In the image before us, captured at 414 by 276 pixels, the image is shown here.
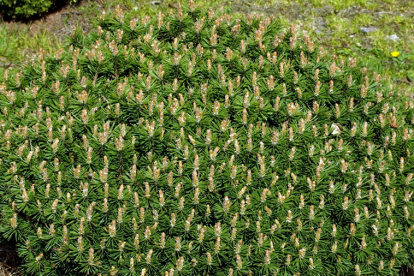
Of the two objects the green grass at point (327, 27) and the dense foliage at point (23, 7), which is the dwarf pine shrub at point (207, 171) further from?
the dense foliage at point (23, 7)

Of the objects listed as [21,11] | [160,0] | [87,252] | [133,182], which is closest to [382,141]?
[133,182]

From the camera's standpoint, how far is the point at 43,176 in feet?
10.5

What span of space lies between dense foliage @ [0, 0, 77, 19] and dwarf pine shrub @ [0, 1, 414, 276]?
9.39ft

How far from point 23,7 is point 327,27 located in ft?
13.4

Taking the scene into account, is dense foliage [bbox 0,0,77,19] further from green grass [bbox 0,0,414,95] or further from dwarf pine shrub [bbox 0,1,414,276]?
dwarf pine shrub [bbox 0,1,414,276]

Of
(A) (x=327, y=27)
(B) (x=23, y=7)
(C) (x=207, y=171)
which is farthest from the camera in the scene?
(A) (x=327, y=27)

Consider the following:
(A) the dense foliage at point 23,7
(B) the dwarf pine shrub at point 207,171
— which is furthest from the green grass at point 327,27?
(B) the dwarf pine shrub at point 207,171

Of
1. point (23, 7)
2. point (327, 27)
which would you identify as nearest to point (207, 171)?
point (327, 27)

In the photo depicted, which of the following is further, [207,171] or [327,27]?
[327,27]

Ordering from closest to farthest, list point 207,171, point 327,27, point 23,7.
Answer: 1. point 207,171
2. point 23,7
3. point 327,27

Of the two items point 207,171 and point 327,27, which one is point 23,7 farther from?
point 207,171

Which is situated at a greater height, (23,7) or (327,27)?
(23,7)

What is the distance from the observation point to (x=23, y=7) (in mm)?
6156

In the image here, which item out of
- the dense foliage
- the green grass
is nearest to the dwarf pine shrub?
the green grass
